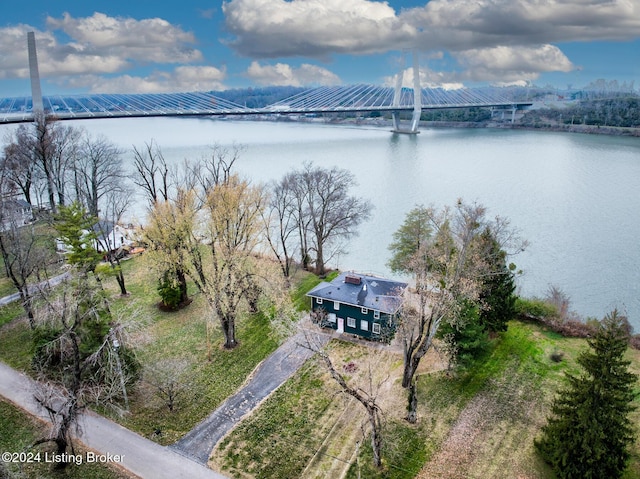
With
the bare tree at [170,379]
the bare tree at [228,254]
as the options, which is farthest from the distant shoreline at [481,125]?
the bare tree at [170,379]

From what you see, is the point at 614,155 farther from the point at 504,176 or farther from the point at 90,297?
the point at 90,297

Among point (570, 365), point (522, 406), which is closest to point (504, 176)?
point (570, 365)

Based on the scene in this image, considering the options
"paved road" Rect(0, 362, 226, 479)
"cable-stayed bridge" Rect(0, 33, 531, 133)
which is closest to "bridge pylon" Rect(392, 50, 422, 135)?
"cable-stayed bridge" Rect(0, 33, 531, 133)

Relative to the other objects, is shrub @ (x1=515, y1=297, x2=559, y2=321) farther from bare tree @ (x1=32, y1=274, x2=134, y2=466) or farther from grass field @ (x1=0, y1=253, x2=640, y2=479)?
bare tree @ (x1=32, y1=274, x2=134, y2=466)

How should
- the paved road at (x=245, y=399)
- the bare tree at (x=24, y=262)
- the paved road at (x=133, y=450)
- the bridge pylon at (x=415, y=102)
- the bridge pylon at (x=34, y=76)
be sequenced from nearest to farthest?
1. the paved road at (x=133, y=450)
2. the paved road at (x=245, y=399)
3. the bare tree at (x=24, y=262)
4. the bridge pylon at (x=34, y=76)
5. the bridge pylon at (x=415, y=102)

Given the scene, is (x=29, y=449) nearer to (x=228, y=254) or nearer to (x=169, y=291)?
(x=228, y=254)

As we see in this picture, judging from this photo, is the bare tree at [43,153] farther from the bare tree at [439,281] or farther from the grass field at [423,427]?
the bare tree at [439,281]
